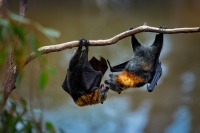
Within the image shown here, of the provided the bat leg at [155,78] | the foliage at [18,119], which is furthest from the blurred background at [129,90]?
the foliage at [18,119]

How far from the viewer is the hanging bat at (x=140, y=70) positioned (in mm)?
3473

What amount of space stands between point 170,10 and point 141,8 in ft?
4.07

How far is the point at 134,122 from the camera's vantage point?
8742mm

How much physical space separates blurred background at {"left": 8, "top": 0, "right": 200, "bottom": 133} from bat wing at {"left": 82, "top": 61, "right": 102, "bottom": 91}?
15.1 inches

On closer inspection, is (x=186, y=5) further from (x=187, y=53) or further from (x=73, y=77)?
(x=73, y=77)

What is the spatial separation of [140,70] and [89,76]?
419 mm

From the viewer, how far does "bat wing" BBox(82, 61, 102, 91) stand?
11.3 ft

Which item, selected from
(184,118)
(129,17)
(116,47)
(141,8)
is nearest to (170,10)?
(141,8)

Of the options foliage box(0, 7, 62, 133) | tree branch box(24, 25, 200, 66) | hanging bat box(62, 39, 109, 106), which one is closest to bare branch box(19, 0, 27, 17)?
tree branch box(24, 25, 200, 66)

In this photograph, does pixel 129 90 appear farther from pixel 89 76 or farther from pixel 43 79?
pixel 43 79

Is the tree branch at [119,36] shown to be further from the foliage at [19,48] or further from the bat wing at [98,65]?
the bat wing at [98,65]

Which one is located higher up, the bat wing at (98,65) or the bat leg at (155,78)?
the bat wing at (98,65)

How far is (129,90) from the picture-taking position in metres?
10.4

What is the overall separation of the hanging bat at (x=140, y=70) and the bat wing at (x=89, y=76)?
114 mm
